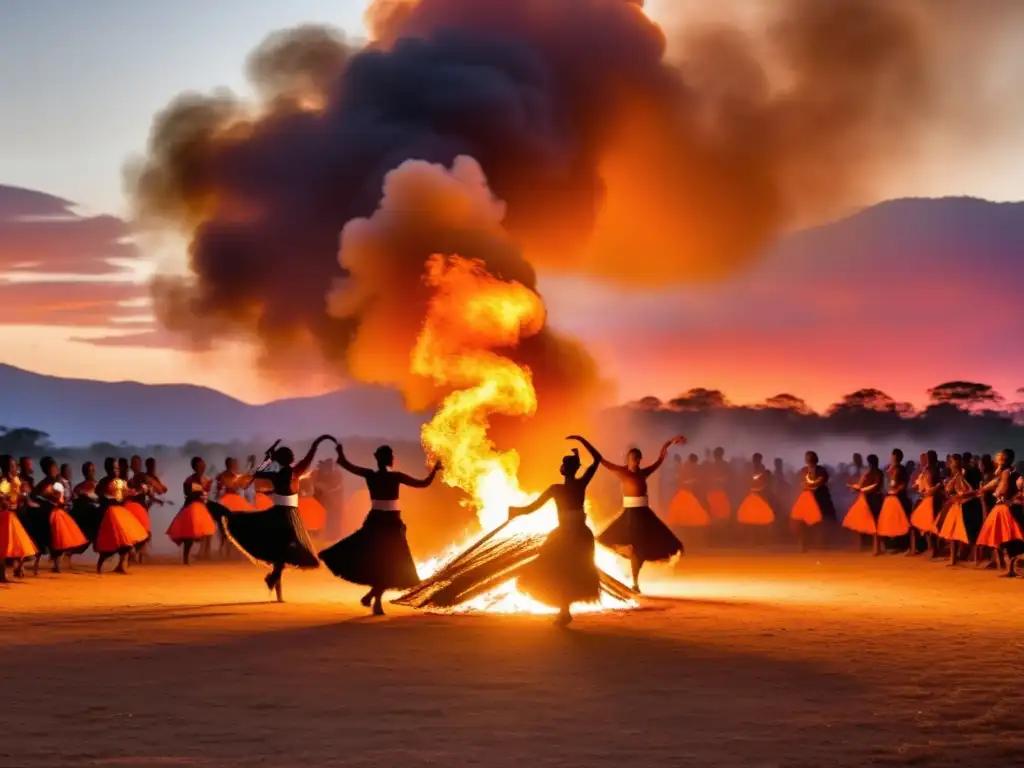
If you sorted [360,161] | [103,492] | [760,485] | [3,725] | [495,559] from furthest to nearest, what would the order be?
[360,161], [760,485], [103,492], [495,559], [3,725]

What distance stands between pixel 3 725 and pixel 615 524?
455 inches

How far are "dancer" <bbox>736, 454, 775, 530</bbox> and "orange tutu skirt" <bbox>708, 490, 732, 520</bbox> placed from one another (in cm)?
115

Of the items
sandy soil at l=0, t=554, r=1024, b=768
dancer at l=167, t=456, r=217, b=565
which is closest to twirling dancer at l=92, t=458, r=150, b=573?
dancer at l=167, t=456, r=217, b=565

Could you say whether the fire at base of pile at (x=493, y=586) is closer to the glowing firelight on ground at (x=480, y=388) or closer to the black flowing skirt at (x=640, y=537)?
the glowing firelight on ground at (x=480, y=388)

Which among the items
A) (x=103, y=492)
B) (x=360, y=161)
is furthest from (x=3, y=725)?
(x=360, y=161)

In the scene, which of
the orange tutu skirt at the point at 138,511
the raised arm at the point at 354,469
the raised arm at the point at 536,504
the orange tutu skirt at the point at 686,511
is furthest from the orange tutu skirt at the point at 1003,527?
the orange tutu skirt at the point at 138,511

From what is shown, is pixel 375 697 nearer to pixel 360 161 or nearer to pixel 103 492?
pixel 103 492

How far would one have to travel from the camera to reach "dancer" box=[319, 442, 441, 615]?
663 inches

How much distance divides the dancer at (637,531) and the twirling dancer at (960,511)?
24.3ft

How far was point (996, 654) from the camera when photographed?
13383 mm

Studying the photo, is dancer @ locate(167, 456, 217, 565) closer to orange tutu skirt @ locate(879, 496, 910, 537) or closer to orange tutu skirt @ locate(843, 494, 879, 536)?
orange tutu skirt @ locate(843, 494, 879, 536)

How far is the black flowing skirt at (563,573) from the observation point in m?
15.5

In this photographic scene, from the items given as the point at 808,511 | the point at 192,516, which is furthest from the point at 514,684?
the point at 808,511

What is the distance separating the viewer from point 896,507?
28.0 meters
